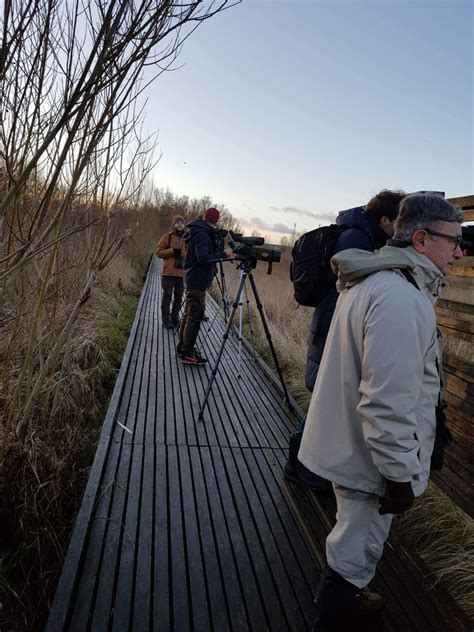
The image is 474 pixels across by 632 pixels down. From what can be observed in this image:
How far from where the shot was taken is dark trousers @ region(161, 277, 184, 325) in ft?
23.2

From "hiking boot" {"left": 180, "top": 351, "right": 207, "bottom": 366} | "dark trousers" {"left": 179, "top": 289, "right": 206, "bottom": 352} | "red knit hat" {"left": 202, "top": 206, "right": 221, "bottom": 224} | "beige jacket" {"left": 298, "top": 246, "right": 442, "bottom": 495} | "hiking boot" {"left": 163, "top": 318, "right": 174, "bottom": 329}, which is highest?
"red knit hat" {"left": 202, "top": 206, "right": 221, "bottom": 224}

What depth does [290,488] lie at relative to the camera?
285 cm

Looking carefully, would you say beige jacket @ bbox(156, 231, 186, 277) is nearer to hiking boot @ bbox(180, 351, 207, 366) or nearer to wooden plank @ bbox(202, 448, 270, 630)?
hiking boot @ bbox(180, 351, 207, 366)

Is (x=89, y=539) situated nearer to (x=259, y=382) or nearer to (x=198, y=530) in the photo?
(x=198, y=530)

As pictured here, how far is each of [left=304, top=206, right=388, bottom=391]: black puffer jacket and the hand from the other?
1.22 meters

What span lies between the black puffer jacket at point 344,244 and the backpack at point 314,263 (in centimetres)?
4

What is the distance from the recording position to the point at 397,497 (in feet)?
4.75

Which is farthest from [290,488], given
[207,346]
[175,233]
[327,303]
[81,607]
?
[175,233]

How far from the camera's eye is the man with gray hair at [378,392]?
1.41 m

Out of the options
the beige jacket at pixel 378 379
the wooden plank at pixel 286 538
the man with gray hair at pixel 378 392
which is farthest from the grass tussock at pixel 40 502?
the beige jacket at pixel 378 379

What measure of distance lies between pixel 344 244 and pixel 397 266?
2.84ft

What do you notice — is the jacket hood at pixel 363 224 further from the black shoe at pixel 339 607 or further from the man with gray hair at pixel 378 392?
the black shoe at pixel 339 607

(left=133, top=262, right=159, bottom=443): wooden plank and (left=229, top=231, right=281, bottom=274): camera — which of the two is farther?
(left=229, top=231, right=281, bottom=274): camera

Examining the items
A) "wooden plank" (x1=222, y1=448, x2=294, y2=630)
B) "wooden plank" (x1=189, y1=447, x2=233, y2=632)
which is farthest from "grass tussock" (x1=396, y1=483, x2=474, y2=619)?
"wooden plank" (x1=189, y1=447, x2=233, y2=632)
